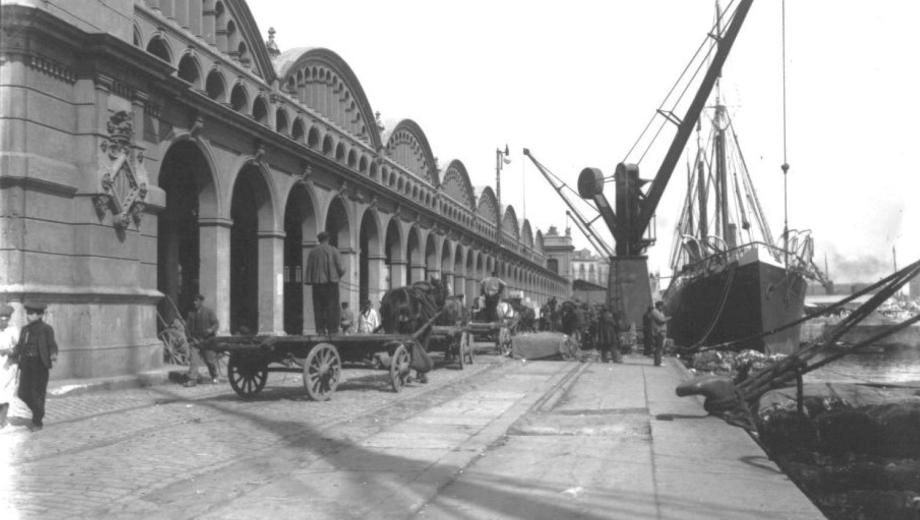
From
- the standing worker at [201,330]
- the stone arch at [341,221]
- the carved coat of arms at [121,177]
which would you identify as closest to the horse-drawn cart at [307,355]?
the standing worker at [201,330]

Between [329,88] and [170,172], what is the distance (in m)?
7.63

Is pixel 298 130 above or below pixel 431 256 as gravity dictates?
above

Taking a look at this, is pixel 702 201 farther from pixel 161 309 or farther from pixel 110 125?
pixel 110 125

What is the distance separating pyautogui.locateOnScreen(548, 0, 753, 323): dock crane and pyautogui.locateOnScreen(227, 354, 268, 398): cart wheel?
16275mm

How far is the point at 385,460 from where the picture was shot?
6.46 m

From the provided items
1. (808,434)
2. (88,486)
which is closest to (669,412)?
(808,434)

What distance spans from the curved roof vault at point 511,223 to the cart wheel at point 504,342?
38.3 m

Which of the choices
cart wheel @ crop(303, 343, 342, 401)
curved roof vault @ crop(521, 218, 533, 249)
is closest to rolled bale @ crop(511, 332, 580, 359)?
cart wheel @ crop(303, 343, 342, 401)

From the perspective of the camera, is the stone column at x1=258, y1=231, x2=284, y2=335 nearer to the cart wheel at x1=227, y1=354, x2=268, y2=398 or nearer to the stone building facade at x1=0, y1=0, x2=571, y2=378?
the stone building facade at x1=0, y1=0, x2=571, y2=378

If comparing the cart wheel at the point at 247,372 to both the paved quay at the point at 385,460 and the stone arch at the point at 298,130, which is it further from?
the stone arch at the point at 298,130

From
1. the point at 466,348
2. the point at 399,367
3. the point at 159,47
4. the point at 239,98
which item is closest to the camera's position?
the point at 399,367

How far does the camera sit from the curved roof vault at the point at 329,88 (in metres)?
23.3

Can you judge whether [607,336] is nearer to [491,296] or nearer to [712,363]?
[712,363]

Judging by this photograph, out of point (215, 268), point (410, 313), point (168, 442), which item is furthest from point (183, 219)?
point (168, 442)
